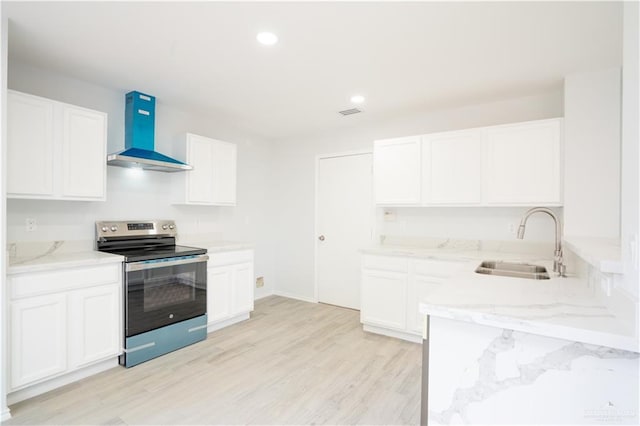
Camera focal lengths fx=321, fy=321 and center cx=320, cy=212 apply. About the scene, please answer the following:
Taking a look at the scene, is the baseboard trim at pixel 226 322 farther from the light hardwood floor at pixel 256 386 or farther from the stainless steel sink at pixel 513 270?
the stainless steel sink at pixel 513 270

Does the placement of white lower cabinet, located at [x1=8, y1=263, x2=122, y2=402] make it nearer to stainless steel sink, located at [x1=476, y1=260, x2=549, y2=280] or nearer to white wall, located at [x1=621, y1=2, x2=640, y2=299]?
stainless steel sink, located at [x1=476, y1=260, x2=549, y2=280]

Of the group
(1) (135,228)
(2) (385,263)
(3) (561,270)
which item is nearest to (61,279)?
(1) (135,228)

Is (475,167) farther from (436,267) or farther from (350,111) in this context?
(350,111)

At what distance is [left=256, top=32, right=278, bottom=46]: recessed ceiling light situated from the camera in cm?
212

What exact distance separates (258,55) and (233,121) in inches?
74.2

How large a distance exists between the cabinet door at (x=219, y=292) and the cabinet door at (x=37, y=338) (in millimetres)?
1247

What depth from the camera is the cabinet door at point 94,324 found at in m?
2.37

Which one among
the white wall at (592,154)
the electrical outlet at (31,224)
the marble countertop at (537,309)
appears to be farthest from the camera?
the electrical outlet at (31,224)

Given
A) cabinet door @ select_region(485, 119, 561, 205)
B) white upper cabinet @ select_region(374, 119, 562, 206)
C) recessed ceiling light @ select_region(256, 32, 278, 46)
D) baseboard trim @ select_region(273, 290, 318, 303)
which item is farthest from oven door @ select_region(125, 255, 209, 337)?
cabinet door @ select_region(485, 119, 561, 205)

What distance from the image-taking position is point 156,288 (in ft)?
9.34

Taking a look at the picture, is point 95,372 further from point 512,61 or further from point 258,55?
point 512,61

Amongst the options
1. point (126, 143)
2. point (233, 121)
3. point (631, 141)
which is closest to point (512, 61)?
point (631, 141)

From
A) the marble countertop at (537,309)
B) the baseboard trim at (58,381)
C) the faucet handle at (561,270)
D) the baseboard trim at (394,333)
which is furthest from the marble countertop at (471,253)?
the baseboard trim at (58,381)

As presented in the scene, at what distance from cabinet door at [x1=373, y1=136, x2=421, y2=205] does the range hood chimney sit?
2135 mm
